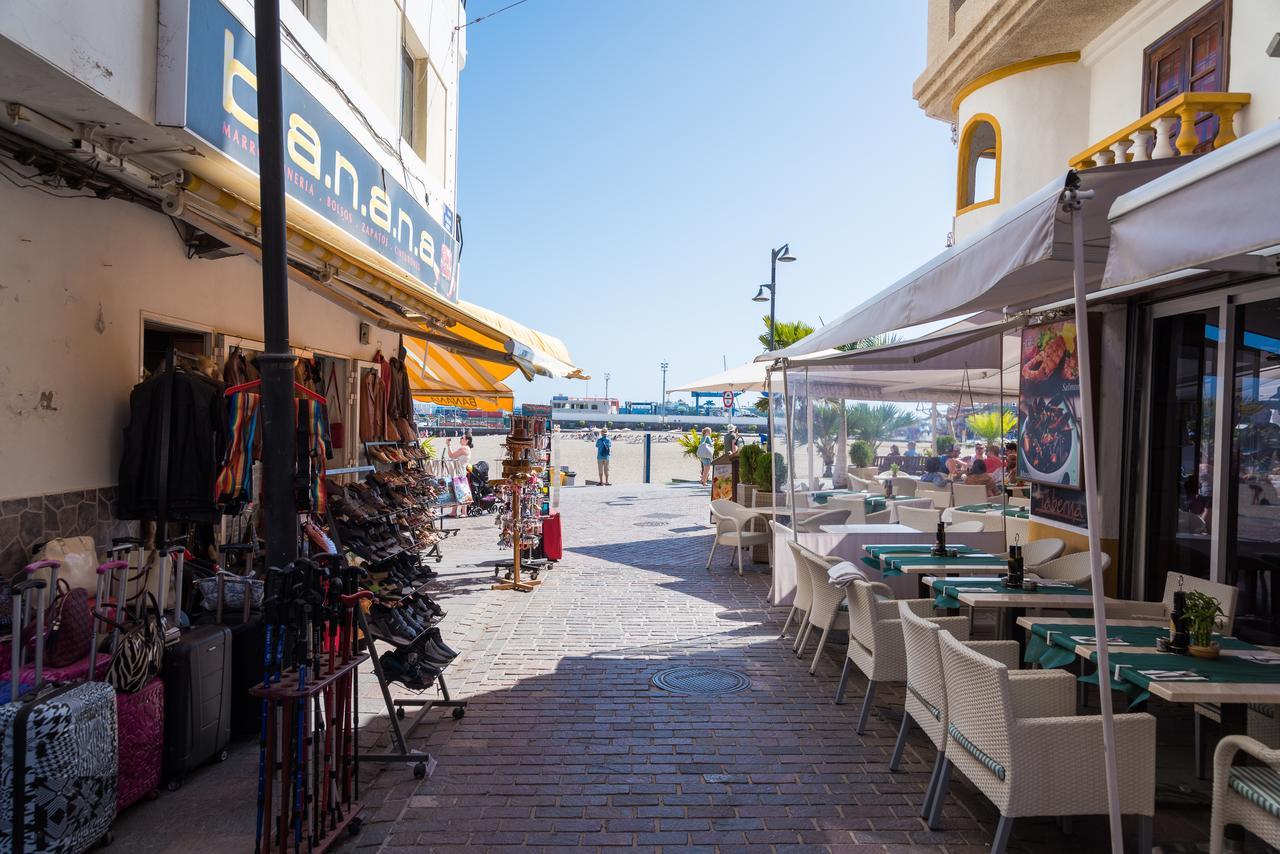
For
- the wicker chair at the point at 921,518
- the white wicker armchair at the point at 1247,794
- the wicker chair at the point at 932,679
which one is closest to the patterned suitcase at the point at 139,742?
the wicker chair at the point at 932,679

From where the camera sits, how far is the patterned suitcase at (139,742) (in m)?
3.72

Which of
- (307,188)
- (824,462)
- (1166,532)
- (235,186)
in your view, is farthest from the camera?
(824,462)

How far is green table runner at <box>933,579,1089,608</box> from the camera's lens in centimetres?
519

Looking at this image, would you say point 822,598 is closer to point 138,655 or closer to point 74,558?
point 138,655

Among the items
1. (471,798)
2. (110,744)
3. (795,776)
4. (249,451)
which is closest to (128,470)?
(249,451)

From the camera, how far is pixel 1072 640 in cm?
392

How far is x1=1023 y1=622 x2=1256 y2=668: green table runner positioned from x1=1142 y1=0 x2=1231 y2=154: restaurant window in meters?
4.29

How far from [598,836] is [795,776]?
1258mm

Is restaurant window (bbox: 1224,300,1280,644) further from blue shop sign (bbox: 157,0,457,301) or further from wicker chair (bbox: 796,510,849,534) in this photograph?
blue shop sign (bbox: 157,0,457,301)

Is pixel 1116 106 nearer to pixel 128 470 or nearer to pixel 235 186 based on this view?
pixel 235 186

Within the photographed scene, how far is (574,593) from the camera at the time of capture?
9258mm

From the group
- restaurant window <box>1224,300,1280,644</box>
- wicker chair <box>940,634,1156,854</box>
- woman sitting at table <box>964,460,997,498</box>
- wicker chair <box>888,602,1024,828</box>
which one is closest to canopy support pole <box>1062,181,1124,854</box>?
wicker chair <box>940,634,1156,854</box>

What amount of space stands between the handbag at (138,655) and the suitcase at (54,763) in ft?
0.69

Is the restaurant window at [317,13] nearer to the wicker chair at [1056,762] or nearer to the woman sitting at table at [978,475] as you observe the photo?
the wicker chair at [1056,762]
